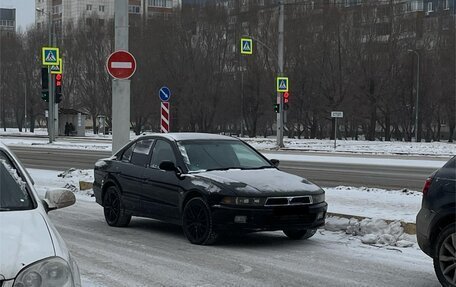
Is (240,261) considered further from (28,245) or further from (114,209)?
(28,245)

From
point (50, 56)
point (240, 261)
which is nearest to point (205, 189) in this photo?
point (240, 261)

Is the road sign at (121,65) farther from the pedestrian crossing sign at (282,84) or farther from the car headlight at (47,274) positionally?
the pedestrian crossing sign at (282,84)

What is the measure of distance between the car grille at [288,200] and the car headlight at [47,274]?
4538 millimetres

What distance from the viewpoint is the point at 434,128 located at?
222 ft

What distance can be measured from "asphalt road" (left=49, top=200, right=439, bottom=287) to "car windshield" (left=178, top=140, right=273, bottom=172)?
1.02 m

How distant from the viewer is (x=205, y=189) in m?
8.03

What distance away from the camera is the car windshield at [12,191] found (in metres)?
4.20

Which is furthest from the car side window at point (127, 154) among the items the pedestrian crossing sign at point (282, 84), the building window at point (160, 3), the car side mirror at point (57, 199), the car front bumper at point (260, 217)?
the building window at point (160, 3)

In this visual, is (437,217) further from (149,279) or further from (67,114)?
(67,114)

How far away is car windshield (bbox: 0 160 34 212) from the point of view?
13.8 feet

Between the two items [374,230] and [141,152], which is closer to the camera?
[374,230]

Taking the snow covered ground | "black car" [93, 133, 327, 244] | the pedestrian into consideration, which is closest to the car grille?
"black car" [93, 133, 327, 244]

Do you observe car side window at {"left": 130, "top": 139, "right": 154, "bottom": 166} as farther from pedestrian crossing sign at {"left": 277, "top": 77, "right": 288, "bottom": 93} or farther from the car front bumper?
pedestrian crossing sign at {"left": 277, "top": 77, "right": 288, "bottom": 93}

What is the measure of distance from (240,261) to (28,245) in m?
4.12
